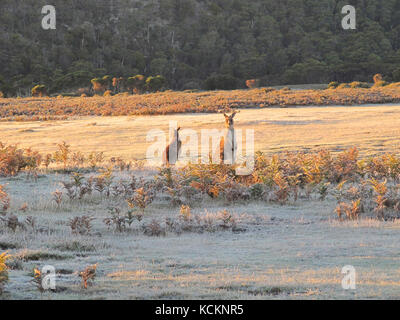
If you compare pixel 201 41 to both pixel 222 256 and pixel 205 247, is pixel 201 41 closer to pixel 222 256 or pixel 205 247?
pixel 205 247

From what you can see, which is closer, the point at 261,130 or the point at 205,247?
the point at 205,247

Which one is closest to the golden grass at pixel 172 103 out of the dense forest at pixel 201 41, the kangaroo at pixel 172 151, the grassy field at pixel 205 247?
the kangaroo at pixel 172 151

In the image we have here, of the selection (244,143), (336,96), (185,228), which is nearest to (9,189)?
(185,228)

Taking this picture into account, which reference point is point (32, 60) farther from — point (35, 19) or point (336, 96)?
point (336, 96)

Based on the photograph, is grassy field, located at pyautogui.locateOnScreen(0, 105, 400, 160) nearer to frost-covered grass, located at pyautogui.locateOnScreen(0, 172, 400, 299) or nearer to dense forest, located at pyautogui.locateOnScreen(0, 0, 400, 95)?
frost-covered grass, located at pyautogui.locateOnScreen(0, 172, 400, 299)

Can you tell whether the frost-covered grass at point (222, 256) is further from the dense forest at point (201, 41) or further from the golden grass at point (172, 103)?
the dense forest at point (201, 41)

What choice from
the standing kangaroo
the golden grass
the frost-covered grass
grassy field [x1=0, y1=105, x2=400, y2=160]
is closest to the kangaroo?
the standing kangaroo

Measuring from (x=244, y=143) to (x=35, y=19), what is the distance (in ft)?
201

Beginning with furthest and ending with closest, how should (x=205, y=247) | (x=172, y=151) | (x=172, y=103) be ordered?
1. (x=172, y=103)
2. (x=172, y=151)
3. (x=205, y=247)

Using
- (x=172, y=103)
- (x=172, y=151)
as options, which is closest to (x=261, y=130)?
(x=172, y=151)

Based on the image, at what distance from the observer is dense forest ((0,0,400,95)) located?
227 ft

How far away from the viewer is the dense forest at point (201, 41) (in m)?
69.2

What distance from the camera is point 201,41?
80.6m

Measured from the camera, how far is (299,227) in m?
10.3
